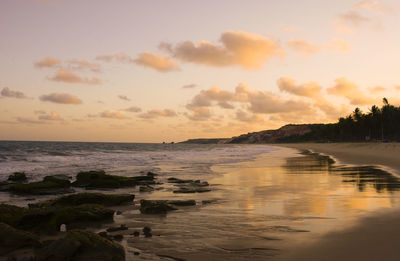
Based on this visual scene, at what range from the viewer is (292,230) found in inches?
303

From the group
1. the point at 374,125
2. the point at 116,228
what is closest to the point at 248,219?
the point at 116,228

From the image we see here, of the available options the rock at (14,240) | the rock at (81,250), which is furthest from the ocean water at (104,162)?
the rock at (81,250)

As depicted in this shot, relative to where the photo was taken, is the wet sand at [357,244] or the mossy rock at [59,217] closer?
the wet sand at [357,244]

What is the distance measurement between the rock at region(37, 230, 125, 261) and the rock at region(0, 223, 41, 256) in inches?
38.2

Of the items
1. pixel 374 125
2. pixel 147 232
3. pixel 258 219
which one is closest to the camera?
pixel 147 232

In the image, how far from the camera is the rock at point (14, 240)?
6.76 m

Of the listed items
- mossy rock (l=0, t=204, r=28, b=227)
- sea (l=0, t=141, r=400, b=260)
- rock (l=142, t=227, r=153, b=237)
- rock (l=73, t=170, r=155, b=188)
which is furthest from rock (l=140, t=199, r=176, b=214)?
rock (l=73, t=170, r=155, b=188)

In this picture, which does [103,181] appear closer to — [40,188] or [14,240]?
[40,188]

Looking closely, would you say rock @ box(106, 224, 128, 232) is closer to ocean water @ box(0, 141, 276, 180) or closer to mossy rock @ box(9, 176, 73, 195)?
mossy rock @ box(9, 176, 73, 195)

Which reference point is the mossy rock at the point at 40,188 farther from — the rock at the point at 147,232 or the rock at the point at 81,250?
the rock at the point at 81,250

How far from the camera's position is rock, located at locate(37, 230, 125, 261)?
5.96m

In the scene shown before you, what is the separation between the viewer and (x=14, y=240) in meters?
6.86

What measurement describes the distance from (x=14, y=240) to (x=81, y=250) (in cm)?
180

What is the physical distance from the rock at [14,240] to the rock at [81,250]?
3.18ft
